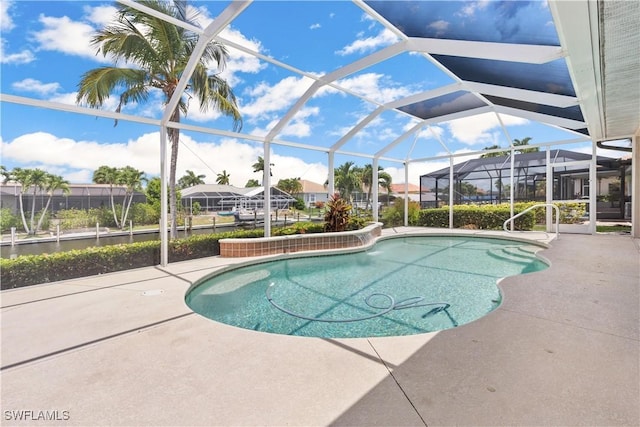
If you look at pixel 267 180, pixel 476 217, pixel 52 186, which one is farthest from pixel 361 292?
pixel 476 217

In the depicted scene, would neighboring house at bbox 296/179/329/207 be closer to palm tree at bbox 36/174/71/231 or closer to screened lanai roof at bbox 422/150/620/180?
screened lanai roof at bbox 422/150/620/180

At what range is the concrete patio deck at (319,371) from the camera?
194 cm

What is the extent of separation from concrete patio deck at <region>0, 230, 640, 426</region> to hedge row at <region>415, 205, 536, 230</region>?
10.1 metres

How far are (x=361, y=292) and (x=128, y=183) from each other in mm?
6228

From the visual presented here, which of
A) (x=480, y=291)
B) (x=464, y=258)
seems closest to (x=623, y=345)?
(x=480, y=291)

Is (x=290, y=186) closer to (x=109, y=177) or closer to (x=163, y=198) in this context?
(x=109, y=177)

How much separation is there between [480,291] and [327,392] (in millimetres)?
4448

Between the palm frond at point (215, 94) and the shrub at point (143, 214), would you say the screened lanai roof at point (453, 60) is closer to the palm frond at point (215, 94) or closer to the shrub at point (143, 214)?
the palm frond at point (215, 94)

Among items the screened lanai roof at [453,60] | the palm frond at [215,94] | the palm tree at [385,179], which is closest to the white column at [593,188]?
the screened lanai roof at [453,60]

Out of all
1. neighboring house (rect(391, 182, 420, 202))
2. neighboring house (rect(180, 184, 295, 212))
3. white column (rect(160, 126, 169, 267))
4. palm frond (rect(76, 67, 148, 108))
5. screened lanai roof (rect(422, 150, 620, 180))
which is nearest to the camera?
palm frond (rect(76, 67, 148, 108))

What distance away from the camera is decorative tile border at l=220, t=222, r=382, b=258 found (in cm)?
794

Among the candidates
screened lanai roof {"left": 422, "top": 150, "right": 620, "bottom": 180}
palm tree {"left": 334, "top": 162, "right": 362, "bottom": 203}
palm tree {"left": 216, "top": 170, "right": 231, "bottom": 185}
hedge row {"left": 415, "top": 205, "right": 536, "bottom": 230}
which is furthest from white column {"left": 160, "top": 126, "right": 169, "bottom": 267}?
palm tree {"left": 334, "top": 162, "right": 362, "bottom": 203}

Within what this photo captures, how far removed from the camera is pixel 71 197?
20.6 ft

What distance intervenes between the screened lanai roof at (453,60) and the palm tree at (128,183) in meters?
1.67
